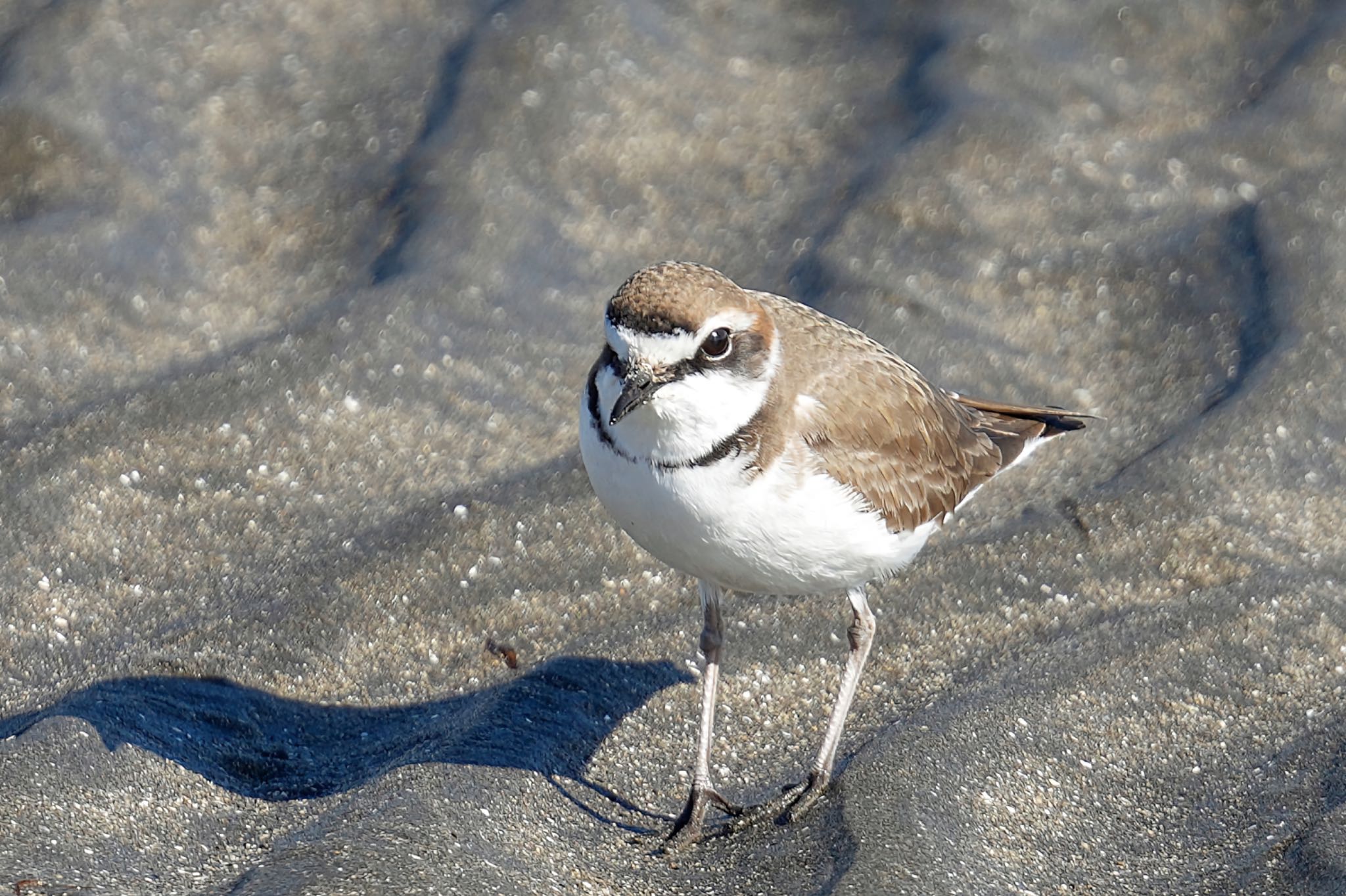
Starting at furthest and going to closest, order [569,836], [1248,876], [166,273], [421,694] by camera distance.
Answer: [166,273] → [421,694] → [569,836] → [1248,876]

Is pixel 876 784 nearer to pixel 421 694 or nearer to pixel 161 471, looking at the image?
pixel 421 694

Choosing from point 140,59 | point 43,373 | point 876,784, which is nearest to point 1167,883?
point 876,784

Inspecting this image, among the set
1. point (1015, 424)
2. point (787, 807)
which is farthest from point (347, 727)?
point (1015, 424)

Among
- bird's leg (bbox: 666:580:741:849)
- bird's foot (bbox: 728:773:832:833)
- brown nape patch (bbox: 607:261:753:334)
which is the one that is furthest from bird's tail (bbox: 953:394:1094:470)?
brown nape patch (bbox: 607:261:753:334)

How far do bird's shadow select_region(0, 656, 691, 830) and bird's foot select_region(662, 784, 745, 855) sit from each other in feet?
0.57

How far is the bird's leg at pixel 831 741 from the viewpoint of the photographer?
4.61 meters

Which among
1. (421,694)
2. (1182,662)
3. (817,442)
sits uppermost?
(817,442)

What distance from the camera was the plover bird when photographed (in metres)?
4.23

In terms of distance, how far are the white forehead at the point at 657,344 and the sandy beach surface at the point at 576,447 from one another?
141cm

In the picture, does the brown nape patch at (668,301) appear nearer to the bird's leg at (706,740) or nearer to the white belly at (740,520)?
the white belly at (740,520)

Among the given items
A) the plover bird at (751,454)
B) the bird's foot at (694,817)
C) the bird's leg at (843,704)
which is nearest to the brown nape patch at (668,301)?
the plover bird at (751,454)

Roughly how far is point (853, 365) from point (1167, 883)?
1.86 meters

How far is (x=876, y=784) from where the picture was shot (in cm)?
452

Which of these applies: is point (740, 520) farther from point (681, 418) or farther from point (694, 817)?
point (694, 817)
